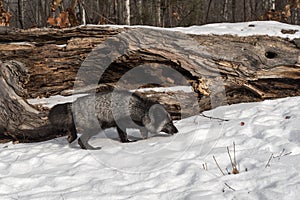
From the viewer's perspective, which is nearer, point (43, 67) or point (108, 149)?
point (108, 149)

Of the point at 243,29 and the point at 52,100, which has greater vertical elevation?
the point at 243,29

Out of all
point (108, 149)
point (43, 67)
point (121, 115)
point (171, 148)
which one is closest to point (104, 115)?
point (121, 115)

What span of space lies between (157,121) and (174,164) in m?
1.54

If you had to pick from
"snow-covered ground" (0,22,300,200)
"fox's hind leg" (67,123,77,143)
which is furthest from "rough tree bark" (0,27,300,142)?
"fox's hind leg" (67,123,77,143)

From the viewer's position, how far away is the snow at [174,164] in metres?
3.48

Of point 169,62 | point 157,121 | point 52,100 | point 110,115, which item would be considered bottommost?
point 157,121

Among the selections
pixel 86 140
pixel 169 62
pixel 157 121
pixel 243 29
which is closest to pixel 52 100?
pixel 86 140

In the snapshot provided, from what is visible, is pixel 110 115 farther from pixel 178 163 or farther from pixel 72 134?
pixel 178 163

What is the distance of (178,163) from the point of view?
417 cm

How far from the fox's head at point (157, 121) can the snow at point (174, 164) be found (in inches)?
5.8

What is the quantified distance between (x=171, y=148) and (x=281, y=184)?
183 cm

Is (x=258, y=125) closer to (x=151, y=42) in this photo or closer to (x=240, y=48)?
(x=240, y=48)

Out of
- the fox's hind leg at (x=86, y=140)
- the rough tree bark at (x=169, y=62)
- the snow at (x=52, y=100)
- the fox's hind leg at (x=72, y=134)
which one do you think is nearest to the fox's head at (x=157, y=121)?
the rough tree bark at (x=169, y=62)

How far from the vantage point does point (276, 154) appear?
410cm
